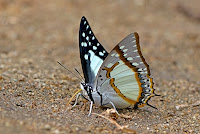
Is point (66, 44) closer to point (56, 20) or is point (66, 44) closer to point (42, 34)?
point (42, 34)

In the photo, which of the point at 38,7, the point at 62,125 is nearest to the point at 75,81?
the point at 62,125

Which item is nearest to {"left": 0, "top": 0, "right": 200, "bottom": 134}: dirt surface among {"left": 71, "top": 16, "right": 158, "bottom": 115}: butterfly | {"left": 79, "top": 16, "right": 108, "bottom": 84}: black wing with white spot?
{"left": 71, "top": 16, "right": 158, "bottom": 115}: butterfly

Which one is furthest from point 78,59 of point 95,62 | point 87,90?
point 87,90

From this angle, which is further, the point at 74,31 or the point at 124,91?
the point at 74,31

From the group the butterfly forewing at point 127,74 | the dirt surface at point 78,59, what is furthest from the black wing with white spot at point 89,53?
the dirt surface at point 78,59

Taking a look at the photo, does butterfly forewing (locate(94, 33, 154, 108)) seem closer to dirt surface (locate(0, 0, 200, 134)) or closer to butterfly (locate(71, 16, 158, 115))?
butterfly (locate(71, 16, 158, 115))

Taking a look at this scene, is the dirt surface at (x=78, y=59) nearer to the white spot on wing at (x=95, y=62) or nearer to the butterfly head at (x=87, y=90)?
the butterfly head at (x=87, y=90)

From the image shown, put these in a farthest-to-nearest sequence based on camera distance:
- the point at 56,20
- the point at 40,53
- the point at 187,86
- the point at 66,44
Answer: the point at 56,20 < the point at 66,44 < the point at 40,53 < the point at 187,86
